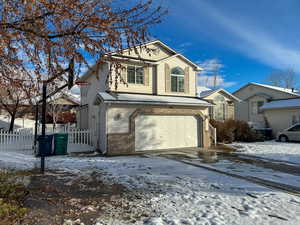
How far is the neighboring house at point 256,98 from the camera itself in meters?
21.2

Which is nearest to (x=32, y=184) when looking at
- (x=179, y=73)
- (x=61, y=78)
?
(x=61, y=78)

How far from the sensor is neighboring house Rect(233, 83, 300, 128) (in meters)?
21.2

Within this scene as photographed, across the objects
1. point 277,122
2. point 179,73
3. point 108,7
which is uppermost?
point 179,73

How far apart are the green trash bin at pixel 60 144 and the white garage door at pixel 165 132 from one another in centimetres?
372

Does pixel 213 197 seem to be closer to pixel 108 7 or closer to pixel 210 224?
pixel 210 224

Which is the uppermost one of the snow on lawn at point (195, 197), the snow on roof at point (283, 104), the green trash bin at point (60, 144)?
the snow on roof at point (283, 104)

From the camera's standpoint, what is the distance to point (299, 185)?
5.46 metres

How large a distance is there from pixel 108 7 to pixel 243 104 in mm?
23986

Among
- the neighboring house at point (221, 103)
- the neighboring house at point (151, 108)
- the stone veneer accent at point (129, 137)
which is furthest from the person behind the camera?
the neighboring house at point (221, 103)

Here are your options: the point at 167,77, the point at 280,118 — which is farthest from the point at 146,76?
the point at 280,118

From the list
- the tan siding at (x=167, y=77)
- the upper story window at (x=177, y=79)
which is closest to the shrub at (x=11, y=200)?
the tan siding at (x=167, y=77)

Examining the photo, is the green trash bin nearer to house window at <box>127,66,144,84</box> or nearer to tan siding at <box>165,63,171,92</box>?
house window at <box>127,66,144,84</box>

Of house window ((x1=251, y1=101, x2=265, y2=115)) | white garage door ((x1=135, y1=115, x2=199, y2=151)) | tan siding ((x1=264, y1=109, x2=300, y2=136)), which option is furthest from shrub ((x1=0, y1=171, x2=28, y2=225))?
house window ((x1=251, y1=101, x2=265, y2=115))

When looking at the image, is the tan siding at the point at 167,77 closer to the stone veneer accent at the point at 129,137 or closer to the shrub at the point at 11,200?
the stone veneer accent at the point at 129,137
